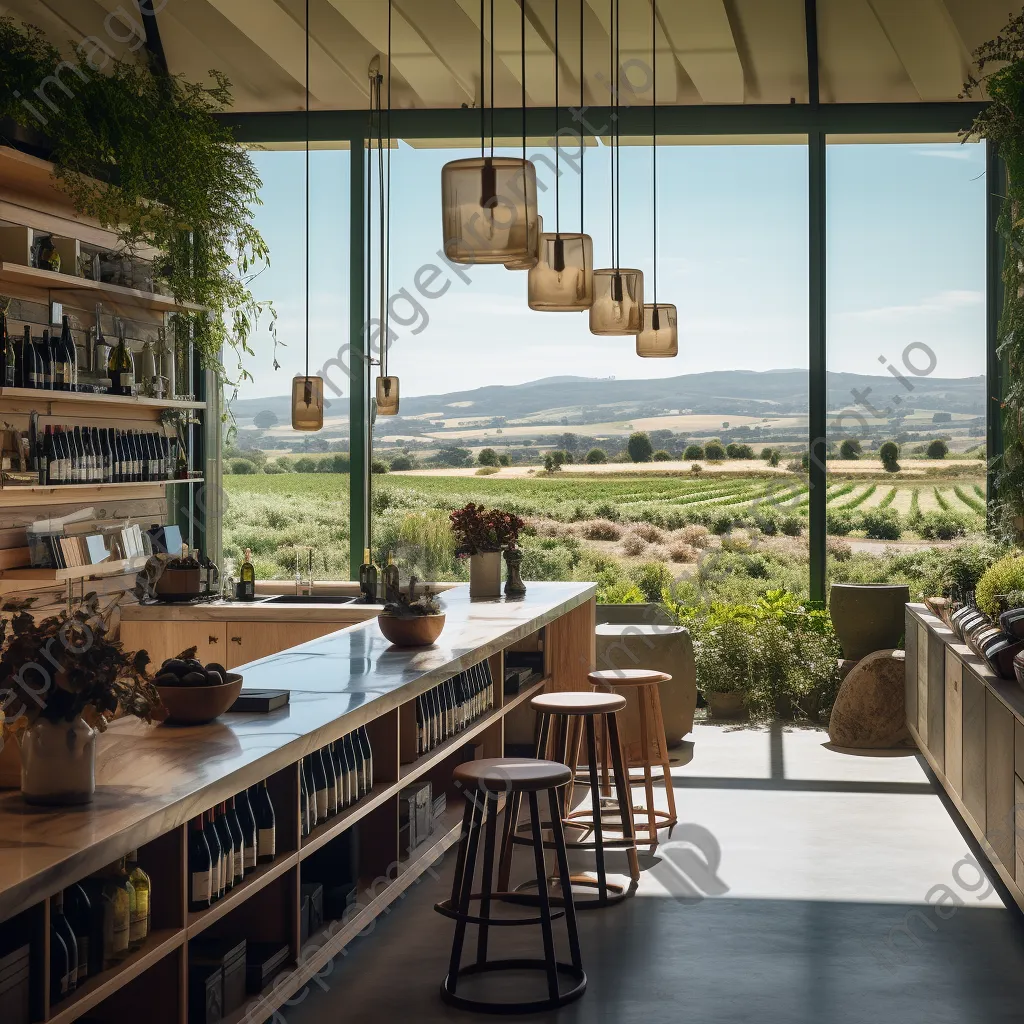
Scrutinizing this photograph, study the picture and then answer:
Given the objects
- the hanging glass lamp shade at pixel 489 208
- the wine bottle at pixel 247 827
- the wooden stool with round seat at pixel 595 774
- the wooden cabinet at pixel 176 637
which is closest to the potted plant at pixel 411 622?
the wooden stool with round seat at pixel 595 774

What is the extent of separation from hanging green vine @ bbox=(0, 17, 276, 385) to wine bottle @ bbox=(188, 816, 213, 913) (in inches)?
152

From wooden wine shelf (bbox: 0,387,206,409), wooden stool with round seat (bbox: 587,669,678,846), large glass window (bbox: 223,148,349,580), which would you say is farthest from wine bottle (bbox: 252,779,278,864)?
large glass window (bbox: 223,148,349,580)

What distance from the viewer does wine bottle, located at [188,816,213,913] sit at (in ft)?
8.93

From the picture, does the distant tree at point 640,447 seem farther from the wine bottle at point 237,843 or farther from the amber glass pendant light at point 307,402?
the wine bottle at point 237,843

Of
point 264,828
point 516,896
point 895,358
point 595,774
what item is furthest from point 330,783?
point 895,358

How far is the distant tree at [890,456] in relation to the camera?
8422 millimetres

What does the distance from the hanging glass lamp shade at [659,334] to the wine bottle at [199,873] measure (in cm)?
398

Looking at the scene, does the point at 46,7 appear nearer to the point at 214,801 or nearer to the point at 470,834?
the point at 470,834

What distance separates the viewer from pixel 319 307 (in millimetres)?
8500

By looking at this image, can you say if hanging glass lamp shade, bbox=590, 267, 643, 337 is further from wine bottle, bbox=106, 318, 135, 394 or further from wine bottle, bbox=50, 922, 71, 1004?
wine bottle, bbox=50, 922, 71, 1004

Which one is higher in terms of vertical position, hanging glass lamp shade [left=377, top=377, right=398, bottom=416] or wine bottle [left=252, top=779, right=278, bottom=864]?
hanging glass lamp shade [left=377, top=377, right=398, bottom=416]

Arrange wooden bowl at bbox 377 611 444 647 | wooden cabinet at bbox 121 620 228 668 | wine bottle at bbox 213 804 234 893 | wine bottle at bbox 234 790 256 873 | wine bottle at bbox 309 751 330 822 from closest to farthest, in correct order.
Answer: wine bottle at bbox 213 804 234 893
wine bottle at bbox 234 790 256 873
wine bottle at bbox 309 751 330 822
wooden bowl at bbox 377 611 444 647
wooden cabinet at bbox 121 620 228 668

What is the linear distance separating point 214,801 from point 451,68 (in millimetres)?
6539

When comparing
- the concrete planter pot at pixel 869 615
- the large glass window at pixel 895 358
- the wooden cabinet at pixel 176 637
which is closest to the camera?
the wooden cabinet at pixel 176 637
